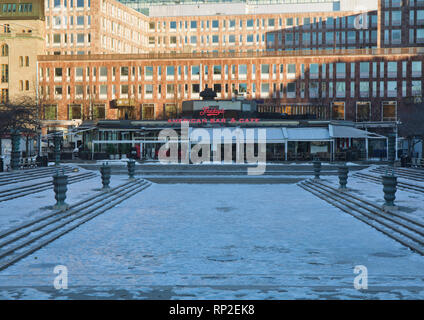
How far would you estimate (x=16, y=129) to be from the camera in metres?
37.7

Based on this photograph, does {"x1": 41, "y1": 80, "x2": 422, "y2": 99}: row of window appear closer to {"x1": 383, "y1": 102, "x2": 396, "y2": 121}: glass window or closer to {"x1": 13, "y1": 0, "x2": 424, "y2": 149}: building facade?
{"x1": 13, "y1": 0, "x2": 424, "y2": 149}: building facade

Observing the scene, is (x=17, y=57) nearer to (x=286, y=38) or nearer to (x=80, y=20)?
(x=80, y=20)

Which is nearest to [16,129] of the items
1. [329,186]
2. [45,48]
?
[329,186]

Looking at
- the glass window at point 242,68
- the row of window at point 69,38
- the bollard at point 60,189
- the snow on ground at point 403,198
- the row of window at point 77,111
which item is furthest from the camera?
the row of window at point 69,38

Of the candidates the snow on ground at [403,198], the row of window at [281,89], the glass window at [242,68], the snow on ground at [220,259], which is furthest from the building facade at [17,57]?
the snow on ground at [220,259]

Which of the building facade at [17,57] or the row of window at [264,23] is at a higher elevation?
the row of window at [264,23]

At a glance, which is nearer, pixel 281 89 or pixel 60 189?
pixel 60 189

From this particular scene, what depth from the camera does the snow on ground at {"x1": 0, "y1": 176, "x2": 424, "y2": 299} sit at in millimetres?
8844

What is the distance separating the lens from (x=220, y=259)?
11.2 meters

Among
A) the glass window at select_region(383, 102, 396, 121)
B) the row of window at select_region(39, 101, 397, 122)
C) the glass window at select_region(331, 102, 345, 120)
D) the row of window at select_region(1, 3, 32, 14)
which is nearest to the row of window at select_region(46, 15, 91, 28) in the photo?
the row of window at select_region(1, 3, 32, 14)

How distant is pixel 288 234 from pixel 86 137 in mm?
49259

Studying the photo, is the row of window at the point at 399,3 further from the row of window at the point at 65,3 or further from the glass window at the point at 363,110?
the row of window at the point at 65,3

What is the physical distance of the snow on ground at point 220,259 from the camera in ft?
29.0

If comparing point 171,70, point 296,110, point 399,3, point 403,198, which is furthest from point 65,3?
point 403,198
